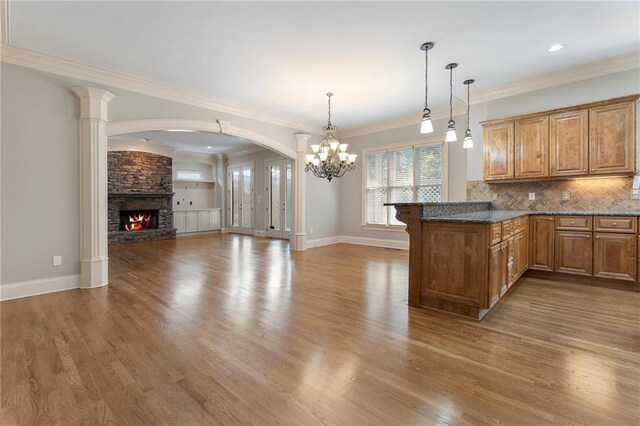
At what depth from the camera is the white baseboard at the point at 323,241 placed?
751 cm

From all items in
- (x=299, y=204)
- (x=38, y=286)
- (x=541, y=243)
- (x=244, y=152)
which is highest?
(x=244, y=152)

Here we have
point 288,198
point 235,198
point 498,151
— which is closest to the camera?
point 498,151

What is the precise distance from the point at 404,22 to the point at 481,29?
0.93 m

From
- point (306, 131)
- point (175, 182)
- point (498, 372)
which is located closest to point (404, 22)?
point (498, 372)

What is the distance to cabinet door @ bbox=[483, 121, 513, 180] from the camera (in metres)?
5.00

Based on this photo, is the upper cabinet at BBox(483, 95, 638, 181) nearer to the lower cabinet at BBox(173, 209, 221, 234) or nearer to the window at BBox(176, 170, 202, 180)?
the lower cabinet at BBox(173, 209, 221, 234)

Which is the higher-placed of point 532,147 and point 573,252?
point 532,147

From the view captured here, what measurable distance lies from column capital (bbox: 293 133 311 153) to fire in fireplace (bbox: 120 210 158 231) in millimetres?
5495

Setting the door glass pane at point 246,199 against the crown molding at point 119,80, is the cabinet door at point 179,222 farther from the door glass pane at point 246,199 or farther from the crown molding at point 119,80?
the crown molding at point 119,80

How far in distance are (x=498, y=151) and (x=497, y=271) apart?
299cm

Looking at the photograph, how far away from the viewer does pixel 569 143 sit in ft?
14.5

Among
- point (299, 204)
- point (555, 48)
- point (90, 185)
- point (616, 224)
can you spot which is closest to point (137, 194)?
point (299, 204)

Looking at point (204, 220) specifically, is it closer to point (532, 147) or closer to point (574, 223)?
point (532, 147)

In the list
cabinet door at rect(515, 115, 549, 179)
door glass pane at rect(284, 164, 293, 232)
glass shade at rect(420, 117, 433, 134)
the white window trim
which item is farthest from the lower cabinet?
cabinet door at rect(515, 115, 549, 179)
